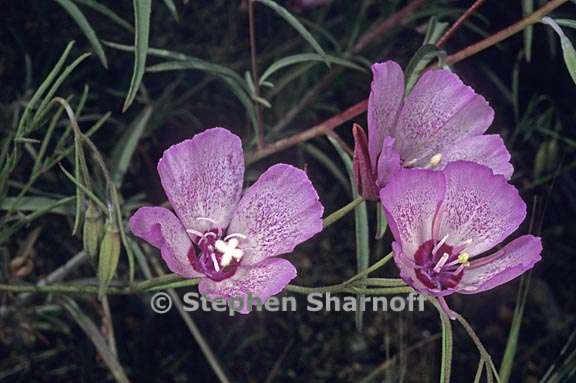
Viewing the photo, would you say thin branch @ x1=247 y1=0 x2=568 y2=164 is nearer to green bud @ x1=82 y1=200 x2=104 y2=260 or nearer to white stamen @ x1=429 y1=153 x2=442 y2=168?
white stamen @ x1=429 y1=153 x2=442 y2=168

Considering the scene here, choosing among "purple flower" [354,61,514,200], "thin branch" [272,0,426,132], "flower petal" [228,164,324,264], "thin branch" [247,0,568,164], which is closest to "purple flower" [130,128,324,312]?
"flower petal" [228,164,324,264]

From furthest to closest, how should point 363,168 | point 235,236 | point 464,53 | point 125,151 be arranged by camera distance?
1. point 125,151
2. point 464,53
3. point 235,236
4. point 363,168

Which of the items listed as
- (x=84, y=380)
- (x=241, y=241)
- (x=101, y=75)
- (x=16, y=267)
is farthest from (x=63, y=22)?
(x=241, y=241)

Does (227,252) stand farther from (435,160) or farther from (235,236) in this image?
(435,160)

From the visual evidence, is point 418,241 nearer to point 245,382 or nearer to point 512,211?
point 512,211

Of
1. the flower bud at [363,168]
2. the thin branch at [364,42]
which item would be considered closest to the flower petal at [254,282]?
the flower bud at [363,168]

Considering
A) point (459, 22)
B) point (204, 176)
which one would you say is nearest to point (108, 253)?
point (204, 176)

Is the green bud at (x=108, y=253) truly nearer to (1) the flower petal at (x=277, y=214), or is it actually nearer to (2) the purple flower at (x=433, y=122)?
(1) the flower petal at (x=277, y=214)
